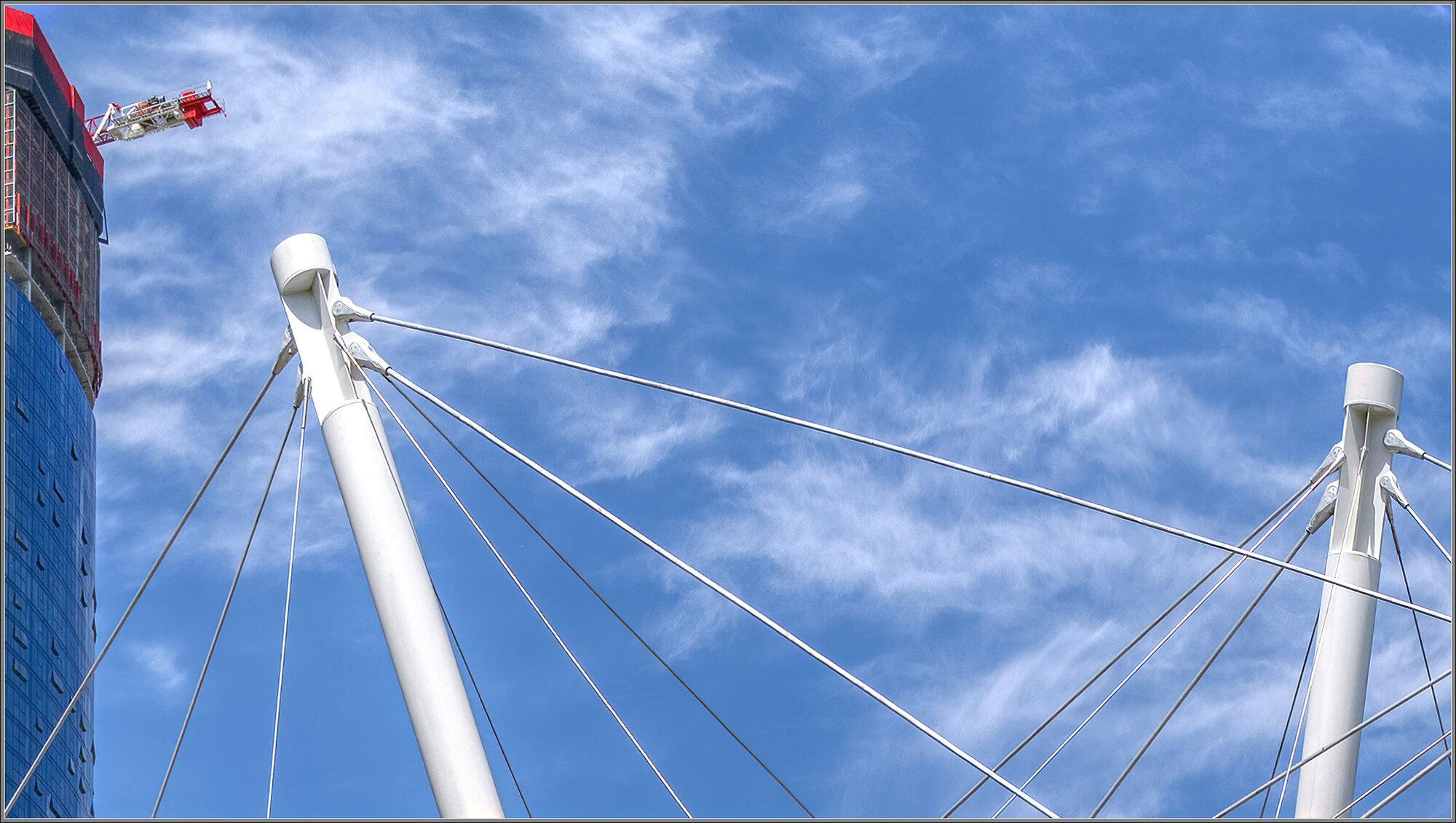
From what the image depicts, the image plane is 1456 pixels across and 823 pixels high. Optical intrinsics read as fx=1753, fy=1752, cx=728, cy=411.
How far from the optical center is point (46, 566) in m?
111

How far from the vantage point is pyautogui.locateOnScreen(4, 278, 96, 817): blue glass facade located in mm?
104312

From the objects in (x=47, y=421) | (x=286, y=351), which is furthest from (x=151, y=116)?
(x=286, y=351)

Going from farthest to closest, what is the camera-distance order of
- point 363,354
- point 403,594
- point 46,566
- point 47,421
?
1. point 47,421
2. point 46,566
3. point 363,354
4. point 403,594

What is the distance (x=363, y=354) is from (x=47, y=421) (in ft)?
337

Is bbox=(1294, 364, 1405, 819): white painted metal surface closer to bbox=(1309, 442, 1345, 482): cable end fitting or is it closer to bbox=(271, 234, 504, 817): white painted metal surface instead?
bbox=(1309, 442, 1345, 482): cable end fitting

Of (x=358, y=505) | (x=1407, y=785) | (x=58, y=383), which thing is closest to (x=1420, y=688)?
(x=1407, y=785)

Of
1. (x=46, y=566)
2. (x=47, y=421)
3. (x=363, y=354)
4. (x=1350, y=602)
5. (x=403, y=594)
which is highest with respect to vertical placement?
(x=47, y=421)

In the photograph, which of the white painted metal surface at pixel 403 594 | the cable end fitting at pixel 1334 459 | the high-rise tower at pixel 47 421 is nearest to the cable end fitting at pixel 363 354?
the white painted metal surface at pixel 403 594

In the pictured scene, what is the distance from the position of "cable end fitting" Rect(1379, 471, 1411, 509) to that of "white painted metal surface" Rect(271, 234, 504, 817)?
13.6m

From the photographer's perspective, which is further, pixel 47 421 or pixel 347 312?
pixel 47 421

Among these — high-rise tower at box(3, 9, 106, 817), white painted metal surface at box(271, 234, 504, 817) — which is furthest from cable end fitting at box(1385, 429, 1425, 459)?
high-rise tower at box(3, 9, 106, 817)

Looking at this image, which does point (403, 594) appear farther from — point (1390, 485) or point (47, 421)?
point (47, 421)

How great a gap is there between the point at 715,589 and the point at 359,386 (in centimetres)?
513

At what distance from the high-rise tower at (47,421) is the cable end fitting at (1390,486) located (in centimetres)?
8823
